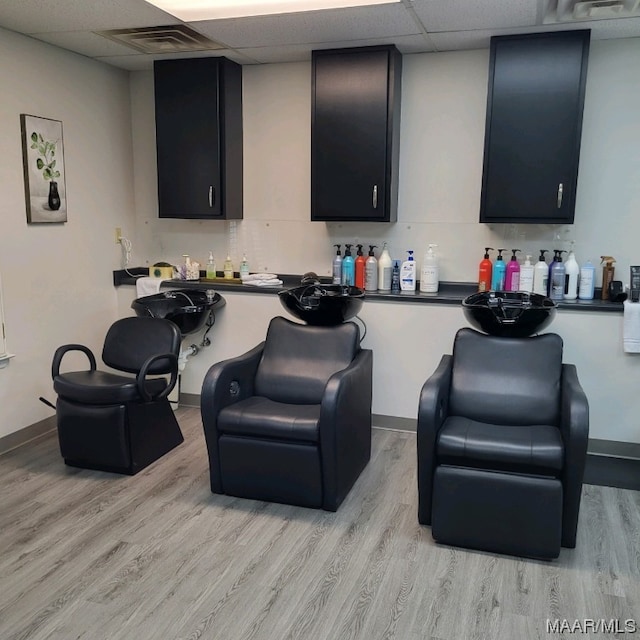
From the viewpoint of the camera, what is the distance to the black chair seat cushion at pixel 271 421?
105 inches

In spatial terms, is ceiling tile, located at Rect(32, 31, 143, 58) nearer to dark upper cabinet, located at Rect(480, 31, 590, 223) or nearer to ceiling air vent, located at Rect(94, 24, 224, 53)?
ceiling air vent, located at Rect(94, 24, 224, 53)

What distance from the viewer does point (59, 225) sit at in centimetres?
367

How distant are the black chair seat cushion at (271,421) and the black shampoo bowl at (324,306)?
52 cm

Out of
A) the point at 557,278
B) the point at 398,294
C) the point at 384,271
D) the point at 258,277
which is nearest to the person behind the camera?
the point at 557,278

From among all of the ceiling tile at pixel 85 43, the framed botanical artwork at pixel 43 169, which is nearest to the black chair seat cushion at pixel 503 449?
the framed botanical artwork at pixel 43 169

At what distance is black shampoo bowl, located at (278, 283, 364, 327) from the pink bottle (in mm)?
868

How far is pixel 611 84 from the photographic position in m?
3.34

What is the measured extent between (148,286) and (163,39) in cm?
151

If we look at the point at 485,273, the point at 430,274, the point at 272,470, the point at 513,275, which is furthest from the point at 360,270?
the point at 272,470

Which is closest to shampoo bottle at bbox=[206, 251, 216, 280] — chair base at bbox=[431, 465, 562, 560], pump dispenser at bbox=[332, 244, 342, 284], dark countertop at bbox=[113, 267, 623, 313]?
dark countertop at bbox=[113, 267, 623, 313]

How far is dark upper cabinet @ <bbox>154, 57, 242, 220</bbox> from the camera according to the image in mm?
3783

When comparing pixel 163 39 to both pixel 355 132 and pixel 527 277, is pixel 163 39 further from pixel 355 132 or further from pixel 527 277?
pixel 527 277

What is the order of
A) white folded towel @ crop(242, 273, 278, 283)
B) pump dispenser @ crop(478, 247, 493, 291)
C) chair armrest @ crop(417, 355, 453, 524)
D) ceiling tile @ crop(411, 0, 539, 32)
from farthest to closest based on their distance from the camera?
white folded towel @ crop(242, 273, 278, 283) < pump dispenser @ crop(478, 247, 493, 291) < ceiling tile @ crop(411, 0, 539, 32) < chair armrest @ crop(417, 355, 453, 524)

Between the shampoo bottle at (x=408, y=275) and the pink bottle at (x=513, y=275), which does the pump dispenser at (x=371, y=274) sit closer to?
the shampoo bottle at (x=408, y=275)
